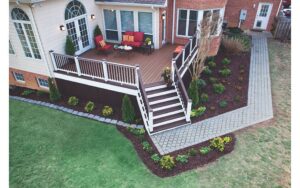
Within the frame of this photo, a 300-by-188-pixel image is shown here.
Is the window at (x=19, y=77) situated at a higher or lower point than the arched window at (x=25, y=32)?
lower

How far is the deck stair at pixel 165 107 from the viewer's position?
33.0 feet

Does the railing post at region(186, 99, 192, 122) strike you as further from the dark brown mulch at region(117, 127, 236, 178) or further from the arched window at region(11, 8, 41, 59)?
the arched window at region(11, 8, 41, 59)

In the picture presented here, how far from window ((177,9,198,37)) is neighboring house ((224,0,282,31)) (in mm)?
7696

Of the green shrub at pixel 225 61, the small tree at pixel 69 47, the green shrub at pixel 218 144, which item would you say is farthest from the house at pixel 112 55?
the green shrub at pixel 218 144

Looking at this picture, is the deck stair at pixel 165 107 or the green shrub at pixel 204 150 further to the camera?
the deck stair at pixel 165 107

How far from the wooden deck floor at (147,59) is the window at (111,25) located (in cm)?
175

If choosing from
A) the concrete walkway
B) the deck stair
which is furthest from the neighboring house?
the deck stair

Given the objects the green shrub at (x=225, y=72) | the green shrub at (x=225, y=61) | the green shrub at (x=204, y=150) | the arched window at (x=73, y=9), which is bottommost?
the green shrub at (x=204, y=150)

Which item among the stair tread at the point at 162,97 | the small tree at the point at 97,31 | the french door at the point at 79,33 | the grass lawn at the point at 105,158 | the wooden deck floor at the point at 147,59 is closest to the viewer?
the grass lawn at the point at 105,158

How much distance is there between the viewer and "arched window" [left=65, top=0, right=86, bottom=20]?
39.0 feet

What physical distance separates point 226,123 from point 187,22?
24.1 feet

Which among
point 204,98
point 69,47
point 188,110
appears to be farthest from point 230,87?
point 69,47

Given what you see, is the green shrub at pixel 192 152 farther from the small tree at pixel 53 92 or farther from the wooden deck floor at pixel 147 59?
the small tree at pixel 53 92

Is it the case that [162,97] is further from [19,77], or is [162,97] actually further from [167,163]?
[19,77]
